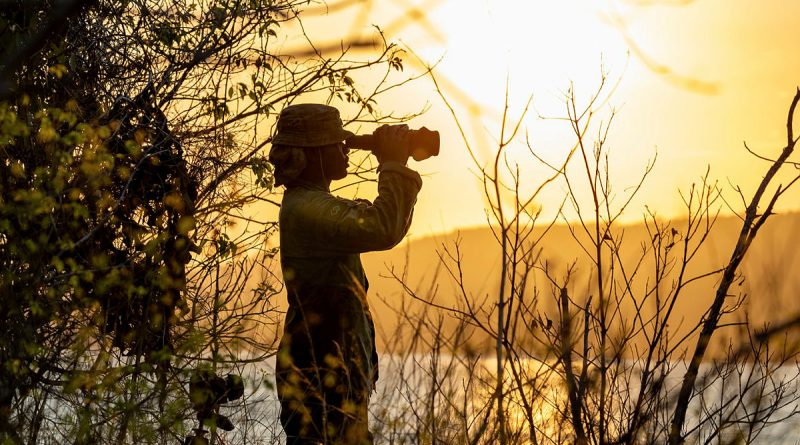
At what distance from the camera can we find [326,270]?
4750 mm

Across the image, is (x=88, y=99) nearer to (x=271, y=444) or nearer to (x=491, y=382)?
(x=271, y=444)

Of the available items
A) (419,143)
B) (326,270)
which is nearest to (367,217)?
(326,270)

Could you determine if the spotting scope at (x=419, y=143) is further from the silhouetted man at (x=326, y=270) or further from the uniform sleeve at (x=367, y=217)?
the uniform sleeve at (x=367, y=217)

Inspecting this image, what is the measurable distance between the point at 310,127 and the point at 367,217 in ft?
1.87

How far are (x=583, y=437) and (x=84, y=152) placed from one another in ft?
13.9

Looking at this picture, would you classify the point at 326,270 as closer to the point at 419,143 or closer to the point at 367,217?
the point at 367,217

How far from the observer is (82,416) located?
6473mm

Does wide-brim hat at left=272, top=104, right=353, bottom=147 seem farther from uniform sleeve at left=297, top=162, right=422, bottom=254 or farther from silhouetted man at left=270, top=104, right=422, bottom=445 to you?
uniform sleeve at left=297, top=162, right=422, bottom=254

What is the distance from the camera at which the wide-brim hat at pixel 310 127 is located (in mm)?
4789

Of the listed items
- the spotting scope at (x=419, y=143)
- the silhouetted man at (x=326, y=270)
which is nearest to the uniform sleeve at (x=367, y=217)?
the silhouetted man at (x=326, y=270)

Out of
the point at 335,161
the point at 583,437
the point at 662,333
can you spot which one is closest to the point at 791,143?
the point at 662,333

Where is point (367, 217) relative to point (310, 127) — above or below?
below

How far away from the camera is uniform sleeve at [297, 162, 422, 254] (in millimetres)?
4500

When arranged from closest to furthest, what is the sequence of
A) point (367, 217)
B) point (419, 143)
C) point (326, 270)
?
point (367, 217) → point (326, 270) → point (419, 143)
